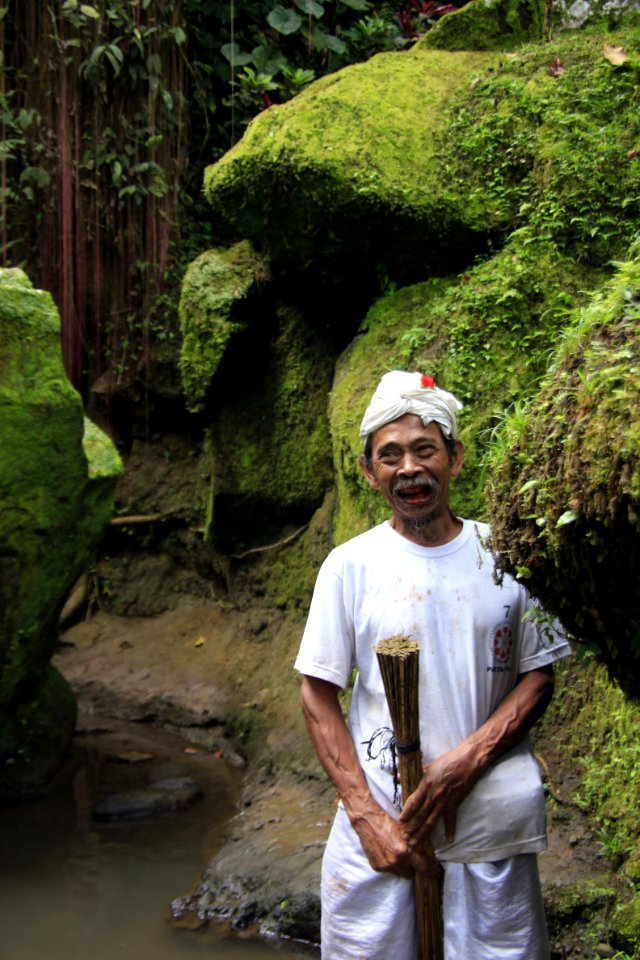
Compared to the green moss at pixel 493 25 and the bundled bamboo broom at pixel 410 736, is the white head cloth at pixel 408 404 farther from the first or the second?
the green moss at pixel 493 25

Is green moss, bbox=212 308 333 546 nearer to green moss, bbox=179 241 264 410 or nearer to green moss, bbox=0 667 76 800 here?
green moss, bbox=179 241 264 410

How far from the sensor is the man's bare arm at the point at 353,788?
116 inches

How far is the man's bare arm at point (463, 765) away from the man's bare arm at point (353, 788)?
0.18 ft

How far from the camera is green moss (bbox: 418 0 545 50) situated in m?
6.63

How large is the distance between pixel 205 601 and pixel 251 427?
1842 millimetres

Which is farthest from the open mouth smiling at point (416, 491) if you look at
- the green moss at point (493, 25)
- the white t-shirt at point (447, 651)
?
the green moss at point (493, 25)

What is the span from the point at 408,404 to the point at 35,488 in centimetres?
319

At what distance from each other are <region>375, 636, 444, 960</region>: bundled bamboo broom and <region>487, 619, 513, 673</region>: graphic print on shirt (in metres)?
0.28

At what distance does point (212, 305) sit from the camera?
698cm

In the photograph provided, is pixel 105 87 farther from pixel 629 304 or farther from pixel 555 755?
pixel 629 304

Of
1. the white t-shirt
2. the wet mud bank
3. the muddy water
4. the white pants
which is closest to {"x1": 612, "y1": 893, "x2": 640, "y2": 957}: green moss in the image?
the wet mud bank

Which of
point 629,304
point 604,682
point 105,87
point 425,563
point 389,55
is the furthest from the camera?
point 105,87

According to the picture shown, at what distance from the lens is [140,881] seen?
17.7 ft

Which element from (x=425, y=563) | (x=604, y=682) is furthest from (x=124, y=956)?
(x=425, y=563)
